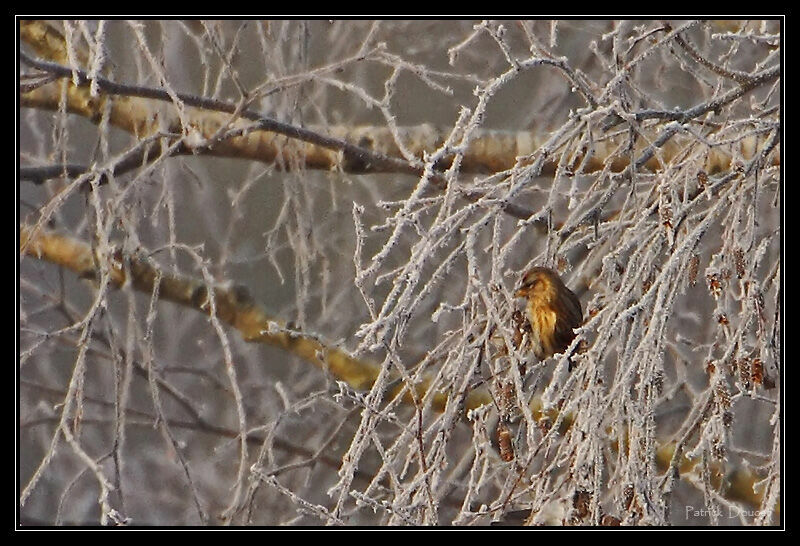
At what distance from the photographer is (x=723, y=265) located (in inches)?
68.1

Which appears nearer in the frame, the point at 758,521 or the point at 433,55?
the point at 758,521

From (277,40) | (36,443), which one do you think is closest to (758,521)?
(277,40)

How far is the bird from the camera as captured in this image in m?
1.91

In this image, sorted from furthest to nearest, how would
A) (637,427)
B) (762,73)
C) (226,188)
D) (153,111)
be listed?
(226,188) < (153,111) < (762,73) < (637,427)

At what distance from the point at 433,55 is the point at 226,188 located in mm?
744

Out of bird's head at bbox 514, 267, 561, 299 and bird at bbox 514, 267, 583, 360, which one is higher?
bird's head at bbox 514, 267, 561, 299

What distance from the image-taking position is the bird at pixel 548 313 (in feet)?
6.25

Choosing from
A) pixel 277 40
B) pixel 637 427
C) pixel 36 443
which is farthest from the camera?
pixel 36 443

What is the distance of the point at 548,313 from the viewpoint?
1959 mm

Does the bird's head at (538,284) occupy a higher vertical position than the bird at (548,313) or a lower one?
higher
